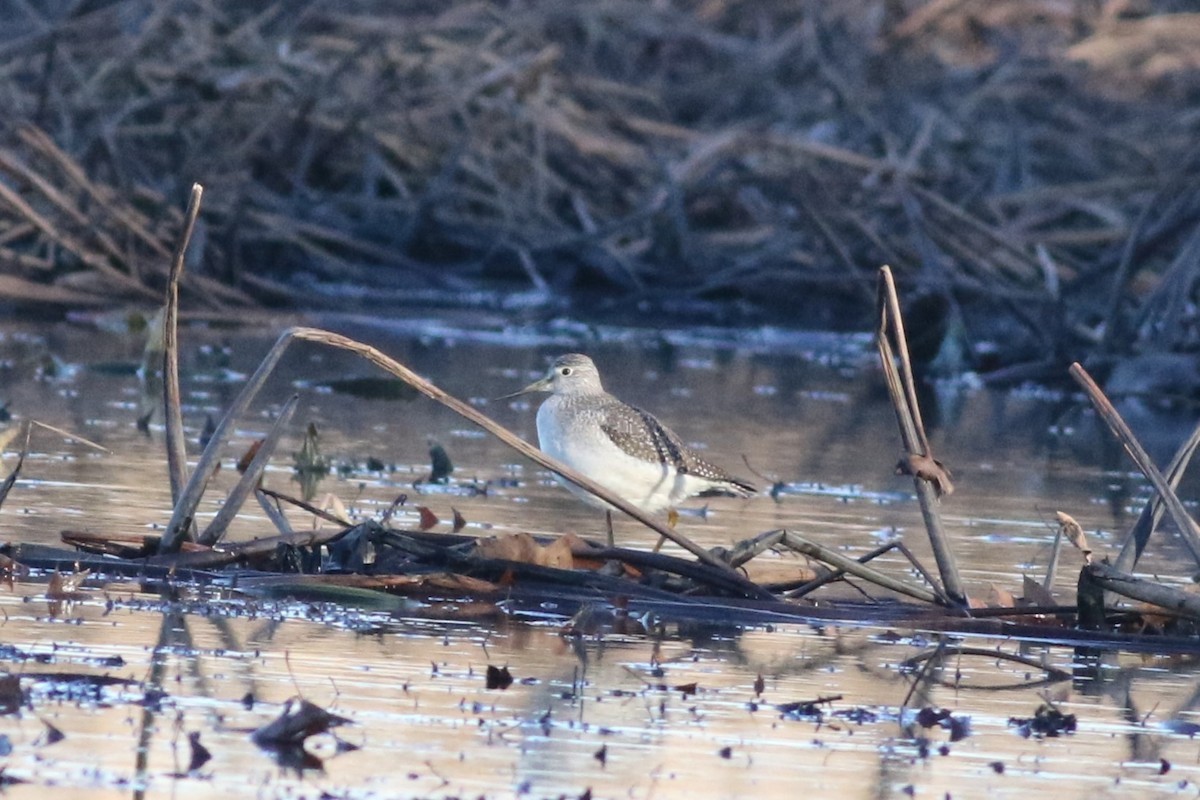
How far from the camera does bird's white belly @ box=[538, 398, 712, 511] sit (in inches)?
287

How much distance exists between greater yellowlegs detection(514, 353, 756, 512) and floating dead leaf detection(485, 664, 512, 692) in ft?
8.47

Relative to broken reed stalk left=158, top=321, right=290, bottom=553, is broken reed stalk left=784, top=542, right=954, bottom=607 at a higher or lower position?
lower

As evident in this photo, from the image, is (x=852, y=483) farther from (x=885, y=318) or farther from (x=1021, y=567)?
(x=885, y=318)

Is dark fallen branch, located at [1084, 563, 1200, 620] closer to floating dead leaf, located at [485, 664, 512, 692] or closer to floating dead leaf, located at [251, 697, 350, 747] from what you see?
floating dead leaf, located at [485, 664, 512, 692]

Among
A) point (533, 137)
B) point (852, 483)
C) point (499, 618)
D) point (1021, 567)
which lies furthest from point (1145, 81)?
Answer: point (499, 618)

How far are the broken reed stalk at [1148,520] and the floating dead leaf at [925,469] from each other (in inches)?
18.8

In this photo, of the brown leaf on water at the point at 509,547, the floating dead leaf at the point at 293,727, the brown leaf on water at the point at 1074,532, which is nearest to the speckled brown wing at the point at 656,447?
the brown leaf on water at the point at 509,547

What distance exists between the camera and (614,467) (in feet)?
23.9

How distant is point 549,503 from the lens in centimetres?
766

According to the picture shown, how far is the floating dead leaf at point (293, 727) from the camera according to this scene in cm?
396

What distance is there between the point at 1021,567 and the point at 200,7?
12.3 meters

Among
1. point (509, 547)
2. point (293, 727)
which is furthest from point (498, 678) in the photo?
point (509, 547)

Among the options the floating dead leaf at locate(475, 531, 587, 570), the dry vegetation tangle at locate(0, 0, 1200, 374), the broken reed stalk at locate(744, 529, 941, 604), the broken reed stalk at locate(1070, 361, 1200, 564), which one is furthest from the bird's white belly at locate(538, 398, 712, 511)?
the dry vegetation tangle at locate(0, 0, 1200, 374)

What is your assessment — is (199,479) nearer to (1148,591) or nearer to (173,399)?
(173,399)
